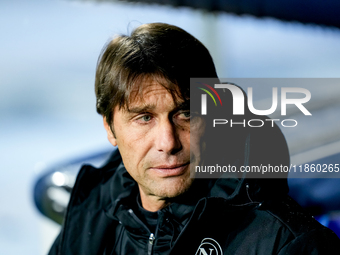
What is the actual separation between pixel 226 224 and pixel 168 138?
0.28 meters

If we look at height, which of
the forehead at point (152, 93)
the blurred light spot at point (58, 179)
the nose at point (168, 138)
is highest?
the forehead at point (152, 93)

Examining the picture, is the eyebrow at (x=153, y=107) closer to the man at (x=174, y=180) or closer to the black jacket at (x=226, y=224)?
the man at (x=174, y=180)

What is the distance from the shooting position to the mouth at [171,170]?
3.05ft

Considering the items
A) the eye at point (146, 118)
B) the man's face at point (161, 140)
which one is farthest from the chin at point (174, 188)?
the eye at point (146, 118)

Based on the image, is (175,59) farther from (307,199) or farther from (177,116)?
(307,199)

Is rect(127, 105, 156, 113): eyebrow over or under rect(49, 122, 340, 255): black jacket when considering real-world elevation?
over

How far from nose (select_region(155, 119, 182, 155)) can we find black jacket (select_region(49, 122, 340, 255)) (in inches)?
5.6

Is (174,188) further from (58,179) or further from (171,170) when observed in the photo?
(58,179)

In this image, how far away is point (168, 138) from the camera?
0.91 m

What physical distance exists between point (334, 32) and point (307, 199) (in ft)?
5.13

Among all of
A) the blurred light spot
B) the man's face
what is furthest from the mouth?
the blurred light spot

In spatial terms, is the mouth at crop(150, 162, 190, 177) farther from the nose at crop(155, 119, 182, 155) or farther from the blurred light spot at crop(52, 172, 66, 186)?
the blurred light spot at crop(52, 172, 66, 186)

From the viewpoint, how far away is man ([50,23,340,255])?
0.85 metres

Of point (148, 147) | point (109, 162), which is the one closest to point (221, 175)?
point (148, 147)
